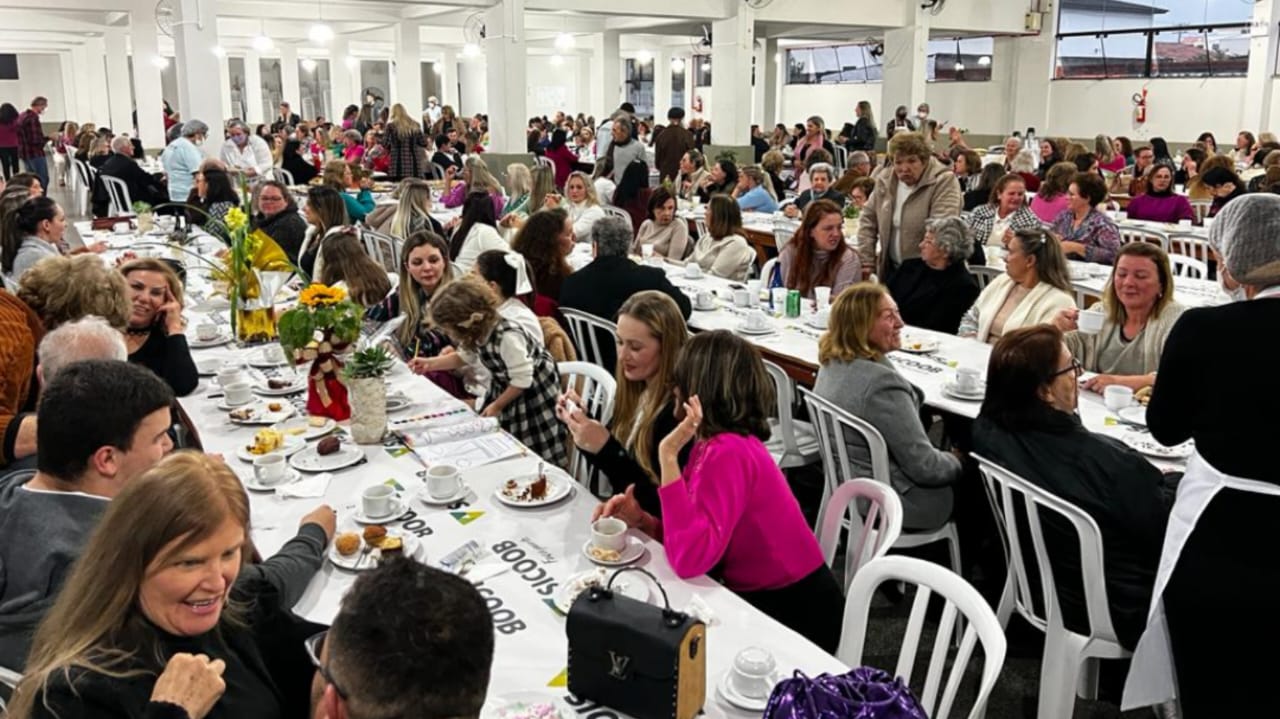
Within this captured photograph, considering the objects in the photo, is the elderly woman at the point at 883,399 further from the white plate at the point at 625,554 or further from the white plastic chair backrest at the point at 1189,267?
the white plastic chair backrest at the point at 1189,267

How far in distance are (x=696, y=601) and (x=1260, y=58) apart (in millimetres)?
14201

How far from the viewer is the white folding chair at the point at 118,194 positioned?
9.40 m

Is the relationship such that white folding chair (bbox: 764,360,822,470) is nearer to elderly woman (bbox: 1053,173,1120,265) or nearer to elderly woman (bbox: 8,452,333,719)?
elderly woman (bbox: 8,452,333,719)

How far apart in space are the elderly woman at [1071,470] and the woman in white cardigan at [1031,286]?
145 centimetres

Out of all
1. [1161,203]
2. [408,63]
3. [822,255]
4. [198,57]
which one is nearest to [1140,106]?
[1161,203]

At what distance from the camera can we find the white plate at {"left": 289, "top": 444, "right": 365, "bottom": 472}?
8.63ft

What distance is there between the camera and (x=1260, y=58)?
12.9 metres

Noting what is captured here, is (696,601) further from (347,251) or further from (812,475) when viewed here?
(347,251)

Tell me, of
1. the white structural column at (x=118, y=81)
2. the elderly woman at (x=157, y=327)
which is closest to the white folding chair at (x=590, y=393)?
the elderly woman at (x=157, y=327)

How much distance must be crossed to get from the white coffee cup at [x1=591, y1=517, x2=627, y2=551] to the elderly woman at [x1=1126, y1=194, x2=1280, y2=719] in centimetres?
115

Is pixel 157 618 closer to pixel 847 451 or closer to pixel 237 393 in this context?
pixel 237 393

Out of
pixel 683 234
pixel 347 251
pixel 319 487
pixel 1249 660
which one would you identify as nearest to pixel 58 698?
pixel 319 487

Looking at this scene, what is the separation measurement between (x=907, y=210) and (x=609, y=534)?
145 inches

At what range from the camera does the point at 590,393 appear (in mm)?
3652
